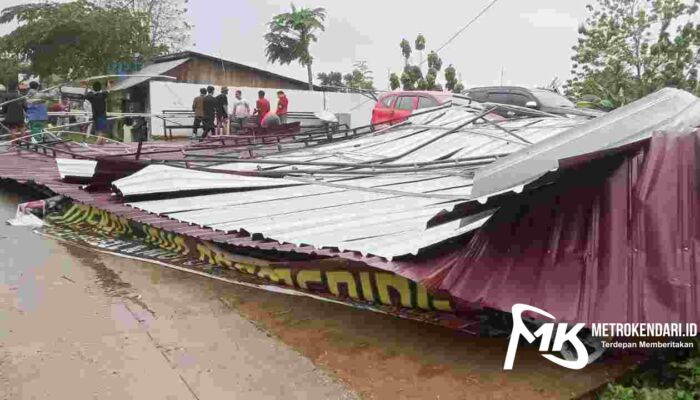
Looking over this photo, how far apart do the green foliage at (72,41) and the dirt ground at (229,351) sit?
857 inches

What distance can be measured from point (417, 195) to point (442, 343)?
1397 millimetres

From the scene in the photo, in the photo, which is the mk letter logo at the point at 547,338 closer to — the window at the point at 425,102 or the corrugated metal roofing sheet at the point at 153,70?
the window at the point at 425,102

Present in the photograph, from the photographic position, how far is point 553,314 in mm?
2844

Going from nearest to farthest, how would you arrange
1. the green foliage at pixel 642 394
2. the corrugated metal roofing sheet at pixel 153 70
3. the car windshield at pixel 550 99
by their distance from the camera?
the green foliage at pixel 642 394 < the car windshield at pixel 550 99 < the corrugated metal roofing sheet at pixel 153 70

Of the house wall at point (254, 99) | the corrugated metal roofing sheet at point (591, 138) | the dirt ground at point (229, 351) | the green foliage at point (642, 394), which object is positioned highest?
the house wall at point (254, 99)

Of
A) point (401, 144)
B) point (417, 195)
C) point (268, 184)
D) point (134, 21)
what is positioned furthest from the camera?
point (134, 21)

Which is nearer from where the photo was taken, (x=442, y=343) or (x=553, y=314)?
(x=553, y=314)

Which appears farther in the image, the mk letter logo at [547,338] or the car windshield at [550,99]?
the car windshield at [550,99]

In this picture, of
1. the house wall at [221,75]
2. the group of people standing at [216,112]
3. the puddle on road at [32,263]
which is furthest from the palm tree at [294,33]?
the puddle on road at [32,263]

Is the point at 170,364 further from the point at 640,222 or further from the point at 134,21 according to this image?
the point at 134,21

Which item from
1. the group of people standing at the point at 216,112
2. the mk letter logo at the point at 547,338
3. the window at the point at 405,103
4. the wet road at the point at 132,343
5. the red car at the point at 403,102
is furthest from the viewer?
the group of people standing at the point at 216,112

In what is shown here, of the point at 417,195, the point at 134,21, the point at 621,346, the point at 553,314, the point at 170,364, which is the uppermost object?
the point at 134,21

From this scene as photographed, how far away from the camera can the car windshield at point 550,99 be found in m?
10.7

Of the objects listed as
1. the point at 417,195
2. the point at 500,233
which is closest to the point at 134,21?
the point at 417,195
